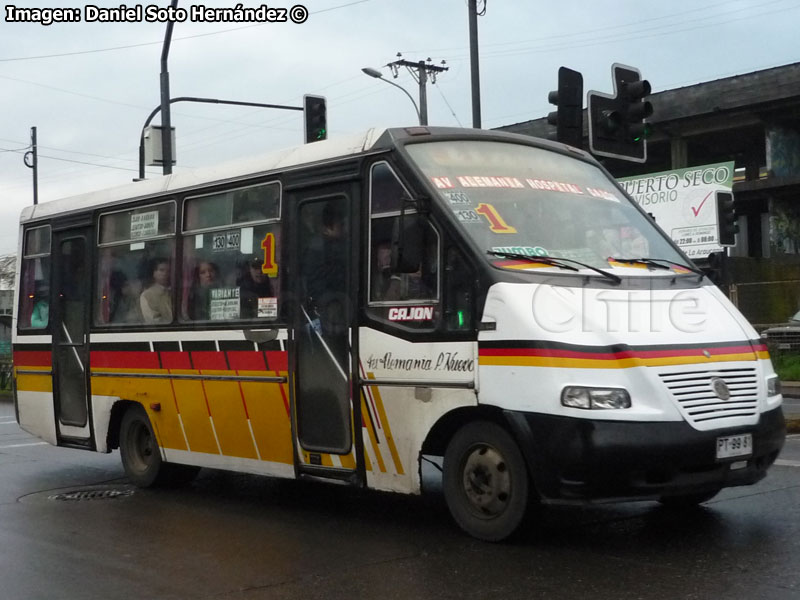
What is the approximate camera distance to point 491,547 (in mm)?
6973

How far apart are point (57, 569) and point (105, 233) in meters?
4.77

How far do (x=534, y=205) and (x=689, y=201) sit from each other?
24527mm

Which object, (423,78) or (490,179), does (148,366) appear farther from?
(423,78)

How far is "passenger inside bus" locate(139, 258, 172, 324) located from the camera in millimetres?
10109

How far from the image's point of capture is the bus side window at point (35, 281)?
1194cm

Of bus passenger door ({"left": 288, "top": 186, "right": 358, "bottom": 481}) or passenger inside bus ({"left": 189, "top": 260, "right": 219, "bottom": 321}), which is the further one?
passenger inside bus ({"left": 189, "top": 260, "right": 219, "bottom": 321})

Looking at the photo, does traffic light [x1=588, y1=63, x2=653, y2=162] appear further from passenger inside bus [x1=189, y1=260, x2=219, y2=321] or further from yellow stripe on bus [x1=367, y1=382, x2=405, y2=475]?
yellow stripe on bus [x1=367, y1=382, x2=405, y2=475]

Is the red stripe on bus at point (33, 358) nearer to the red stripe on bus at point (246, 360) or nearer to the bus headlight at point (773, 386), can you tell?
the red stripe on bus at point (246, 360)

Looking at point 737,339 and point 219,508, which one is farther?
point 219,508

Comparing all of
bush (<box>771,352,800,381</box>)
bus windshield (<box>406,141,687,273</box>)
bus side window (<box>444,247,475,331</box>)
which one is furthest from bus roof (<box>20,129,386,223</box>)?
bush (<box>771,352,800,381</box>)

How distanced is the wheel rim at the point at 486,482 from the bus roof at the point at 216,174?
2382 millimetres

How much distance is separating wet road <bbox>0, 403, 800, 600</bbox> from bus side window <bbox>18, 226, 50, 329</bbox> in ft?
8.39

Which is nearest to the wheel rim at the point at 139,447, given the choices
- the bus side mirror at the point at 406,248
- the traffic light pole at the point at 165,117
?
the bus side mirror at the point at 406,248

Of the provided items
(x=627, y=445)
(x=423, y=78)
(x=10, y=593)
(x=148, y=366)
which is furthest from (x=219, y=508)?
(x=423, y=78)
